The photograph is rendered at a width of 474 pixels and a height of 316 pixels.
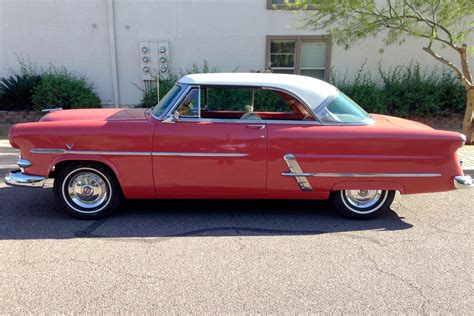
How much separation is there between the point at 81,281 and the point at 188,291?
914 millimetres

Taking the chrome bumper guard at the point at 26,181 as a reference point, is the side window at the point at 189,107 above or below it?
above

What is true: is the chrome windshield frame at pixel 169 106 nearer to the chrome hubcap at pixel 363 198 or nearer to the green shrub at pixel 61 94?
the chrome hubcap at pixel 363 198

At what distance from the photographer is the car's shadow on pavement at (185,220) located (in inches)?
163

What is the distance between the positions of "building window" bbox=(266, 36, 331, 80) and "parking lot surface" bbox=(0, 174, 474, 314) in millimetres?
6845

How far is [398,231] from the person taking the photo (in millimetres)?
4273

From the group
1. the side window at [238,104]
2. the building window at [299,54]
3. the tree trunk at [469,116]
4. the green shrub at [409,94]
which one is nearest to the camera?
the side window at [238,104]

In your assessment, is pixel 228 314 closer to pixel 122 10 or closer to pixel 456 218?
pixel 456 218

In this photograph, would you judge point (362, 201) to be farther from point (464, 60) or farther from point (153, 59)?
point (153, 59)

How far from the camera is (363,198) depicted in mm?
4594

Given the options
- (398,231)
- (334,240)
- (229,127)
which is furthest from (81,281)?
(398,231)

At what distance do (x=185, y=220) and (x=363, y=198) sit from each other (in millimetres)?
2169

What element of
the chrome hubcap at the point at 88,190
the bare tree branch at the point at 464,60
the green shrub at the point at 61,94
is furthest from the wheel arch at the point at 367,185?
the green shrub at the point at 61,94

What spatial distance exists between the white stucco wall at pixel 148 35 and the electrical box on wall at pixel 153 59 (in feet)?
0.65

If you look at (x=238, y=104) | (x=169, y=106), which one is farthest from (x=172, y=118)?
(x=238, y=104)
